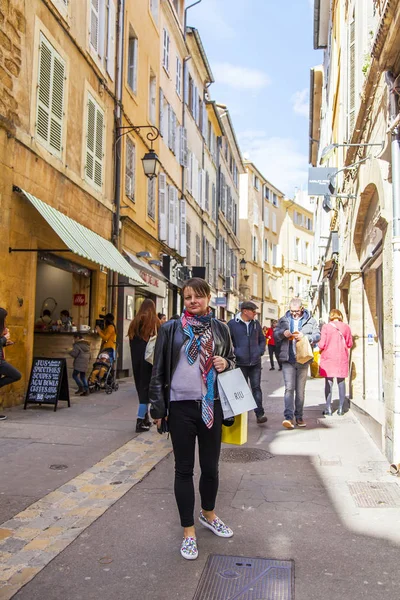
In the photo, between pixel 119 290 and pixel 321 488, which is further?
pixel 119 290

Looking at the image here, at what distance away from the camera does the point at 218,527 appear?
379 cm

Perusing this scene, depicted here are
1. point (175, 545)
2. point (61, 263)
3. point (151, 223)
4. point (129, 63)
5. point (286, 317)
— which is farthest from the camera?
point (151, 223)

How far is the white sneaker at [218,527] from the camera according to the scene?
3.76 m

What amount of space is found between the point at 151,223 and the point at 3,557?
48.1ft

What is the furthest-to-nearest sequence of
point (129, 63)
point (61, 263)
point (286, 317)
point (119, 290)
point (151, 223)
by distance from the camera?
point (151, 223)
point (129, 63)
point (119, 290)
point (61, 263)
point (286, 317)

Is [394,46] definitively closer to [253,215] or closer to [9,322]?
[9,322]

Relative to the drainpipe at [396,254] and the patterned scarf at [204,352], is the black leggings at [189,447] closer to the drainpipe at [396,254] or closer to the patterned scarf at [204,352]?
the patterned scarf at [204,352]

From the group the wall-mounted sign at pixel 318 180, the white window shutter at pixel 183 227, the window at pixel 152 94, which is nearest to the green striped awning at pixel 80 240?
the wall-mounted sign at pixel 318 180

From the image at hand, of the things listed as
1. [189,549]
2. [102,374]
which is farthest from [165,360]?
[102,374]

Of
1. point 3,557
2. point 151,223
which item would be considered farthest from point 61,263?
point 3,557

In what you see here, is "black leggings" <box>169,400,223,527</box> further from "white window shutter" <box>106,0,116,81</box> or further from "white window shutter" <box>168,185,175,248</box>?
"white window shutter" <box>168,185,175,248</box>

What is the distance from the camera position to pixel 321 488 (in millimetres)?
4977

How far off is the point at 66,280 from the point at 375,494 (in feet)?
32.9

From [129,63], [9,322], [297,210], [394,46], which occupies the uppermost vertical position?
[297,210]
